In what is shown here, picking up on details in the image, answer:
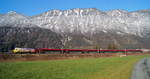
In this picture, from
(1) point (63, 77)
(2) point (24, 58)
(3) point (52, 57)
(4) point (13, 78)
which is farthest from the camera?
(3) point (52, 57)

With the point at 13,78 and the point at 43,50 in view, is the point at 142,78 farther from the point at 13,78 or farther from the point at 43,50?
the point at 43,50

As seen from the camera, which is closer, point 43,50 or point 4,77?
point 4,77

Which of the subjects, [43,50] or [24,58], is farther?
[43,50]

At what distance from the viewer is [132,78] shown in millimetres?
22500

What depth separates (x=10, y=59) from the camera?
186 ft

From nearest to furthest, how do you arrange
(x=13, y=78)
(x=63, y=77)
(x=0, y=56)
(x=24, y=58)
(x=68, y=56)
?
(x=13, y=78) < (x=63, y=77) < (x=0, y=56) < (x=24, y=58) < (x=68, y=56)

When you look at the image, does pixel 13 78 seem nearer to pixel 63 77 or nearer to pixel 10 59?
pixel 63 77

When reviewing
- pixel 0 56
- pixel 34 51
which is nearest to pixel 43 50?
pixel 34 51

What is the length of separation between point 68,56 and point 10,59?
24812 millimetres

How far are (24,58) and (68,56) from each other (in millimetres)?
19976

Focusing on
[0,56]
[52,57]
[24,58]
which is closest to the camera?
[0,56]

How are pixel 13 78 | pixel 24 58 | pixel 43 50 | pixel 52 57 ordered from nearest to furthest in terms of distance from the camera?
1. pixel 13 78
2. pixel 24 58
3. pixel 52 57
4. pixel 43 50

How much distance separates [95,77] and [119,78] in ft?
9.00

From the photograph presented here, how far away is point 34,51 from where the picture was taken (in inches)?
3123
